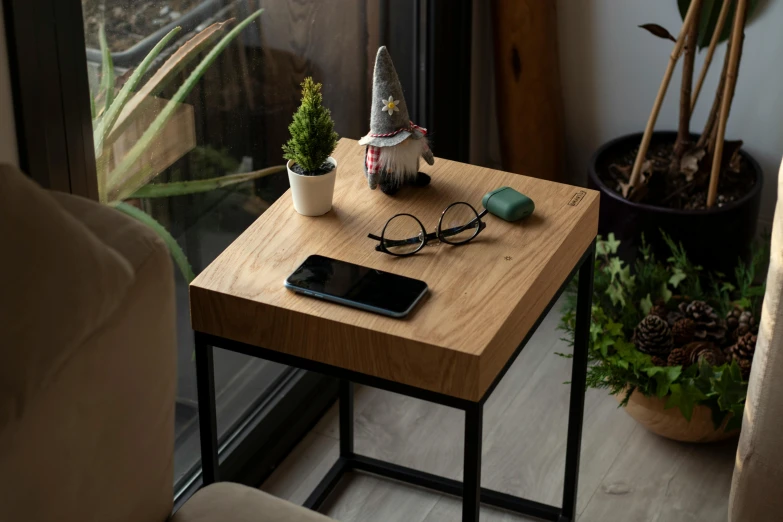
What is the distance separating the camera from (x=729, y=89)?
6.82 feet

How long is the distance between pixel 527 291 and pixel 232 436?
79cm

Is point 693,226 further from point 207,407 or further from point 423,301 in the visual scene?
point 207,407

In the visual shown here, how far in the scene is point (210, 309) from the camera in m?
1.26

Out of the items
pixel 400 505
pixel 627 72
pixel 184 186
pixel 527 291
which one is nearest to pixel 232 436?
pixel 400 505

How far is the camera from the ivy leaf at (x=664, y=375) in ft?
5.93

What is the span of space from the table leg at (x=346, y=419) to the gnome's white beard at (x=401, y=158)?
1.67ft

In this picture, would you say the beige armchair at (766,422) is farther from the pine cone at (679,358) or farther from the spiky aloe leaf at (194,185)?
the spiky aloe leaf at (194,185)

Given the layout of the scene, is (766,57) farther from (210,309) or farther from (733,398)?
(210,309)

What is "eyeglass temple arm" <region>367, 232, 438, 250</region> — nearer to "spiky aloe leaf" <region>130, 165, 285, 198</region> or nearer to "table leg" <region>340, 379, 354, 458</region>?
"spiky aloe leaf" <region>130, 165, 285, 198</region>

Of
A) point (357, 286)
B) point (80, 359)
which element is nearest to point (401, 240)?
point (357, 286)

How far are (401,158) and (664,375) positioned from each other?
696 mm

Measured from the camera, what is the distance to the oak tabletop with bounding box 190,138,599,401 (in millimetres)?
1180

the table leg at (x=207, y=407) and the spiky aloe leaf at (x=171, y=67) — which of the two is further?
the spiky aloe leaf at (x=171, y=67)

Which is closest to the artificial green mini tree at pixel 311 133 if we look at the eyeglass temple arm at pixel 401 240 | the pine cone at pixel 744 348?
the eyeglass temple arm at pixel 401 240
